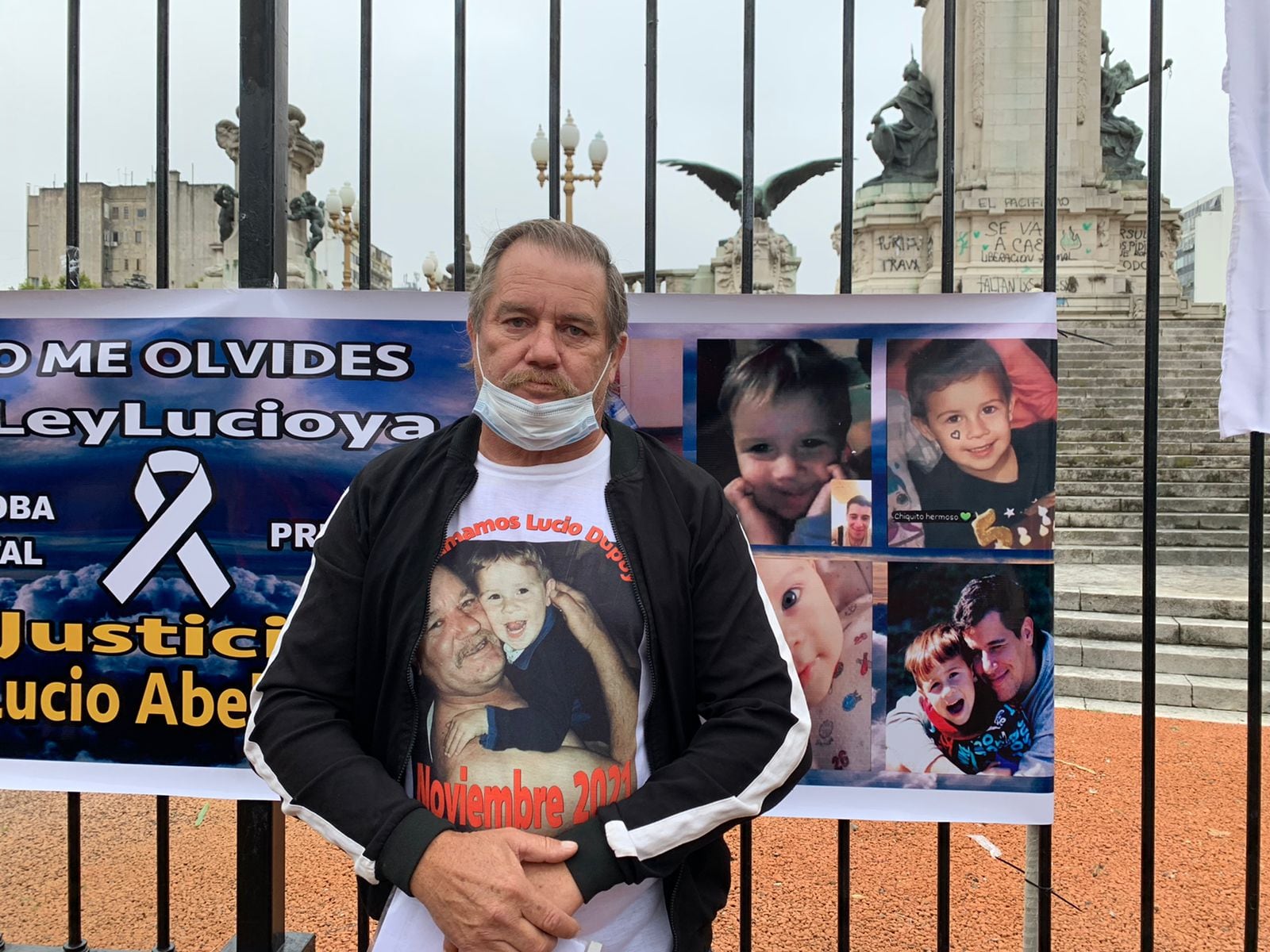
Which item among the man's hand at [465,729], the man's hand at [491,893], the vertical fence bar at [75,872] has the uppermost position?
the man's hand at [465,729]

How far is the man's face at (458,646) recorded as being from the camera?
172 cm

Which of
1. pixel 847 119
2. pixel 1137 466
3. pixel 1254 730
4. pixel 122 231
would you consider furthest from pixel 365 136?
pixel 122 231

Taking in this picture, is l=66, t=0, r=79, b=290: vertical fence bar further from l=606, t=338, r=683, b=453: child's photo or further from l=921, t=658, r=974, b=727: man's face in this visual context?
l=921, t=658, r=974, b=727: man's face

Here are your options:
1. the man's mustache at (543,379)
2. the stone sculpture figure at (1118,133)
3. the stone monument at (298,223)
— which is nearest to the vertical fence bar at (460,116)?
the man's mustache at (543,379)

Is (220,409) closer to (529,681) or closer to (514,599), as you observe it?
(514,599)

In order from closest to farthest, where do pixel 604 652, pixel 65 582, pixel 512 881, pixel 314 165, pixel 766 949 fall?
pixel 512 881 < pixel 604 652 < pixel 65 582 < pixel 766 949 < pixel 314 165

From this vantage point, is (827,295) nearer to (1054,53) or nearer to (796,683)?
(1054,53)

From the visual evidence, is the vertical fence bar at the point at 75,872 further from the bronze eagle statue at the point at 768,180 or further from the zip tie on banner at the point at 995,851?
the bronze eagle statue at the point at 768,180

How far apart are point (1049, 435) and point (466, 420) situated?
155 centimetres

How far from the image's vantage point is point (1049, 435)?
2.35 metres

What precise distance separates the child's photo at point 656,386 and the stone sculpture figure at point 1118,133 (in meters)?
23.2

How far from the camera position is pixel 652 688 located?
1.71 m

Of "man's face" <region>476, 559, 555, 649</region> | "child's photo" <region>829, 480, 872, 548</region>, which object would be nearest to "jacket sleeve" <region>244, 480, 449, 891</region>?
"man's face" <region>476, 559, 555, 649</region>

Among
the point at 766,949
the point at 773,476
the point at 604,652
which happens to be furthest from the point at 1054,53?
the point at 766,949
